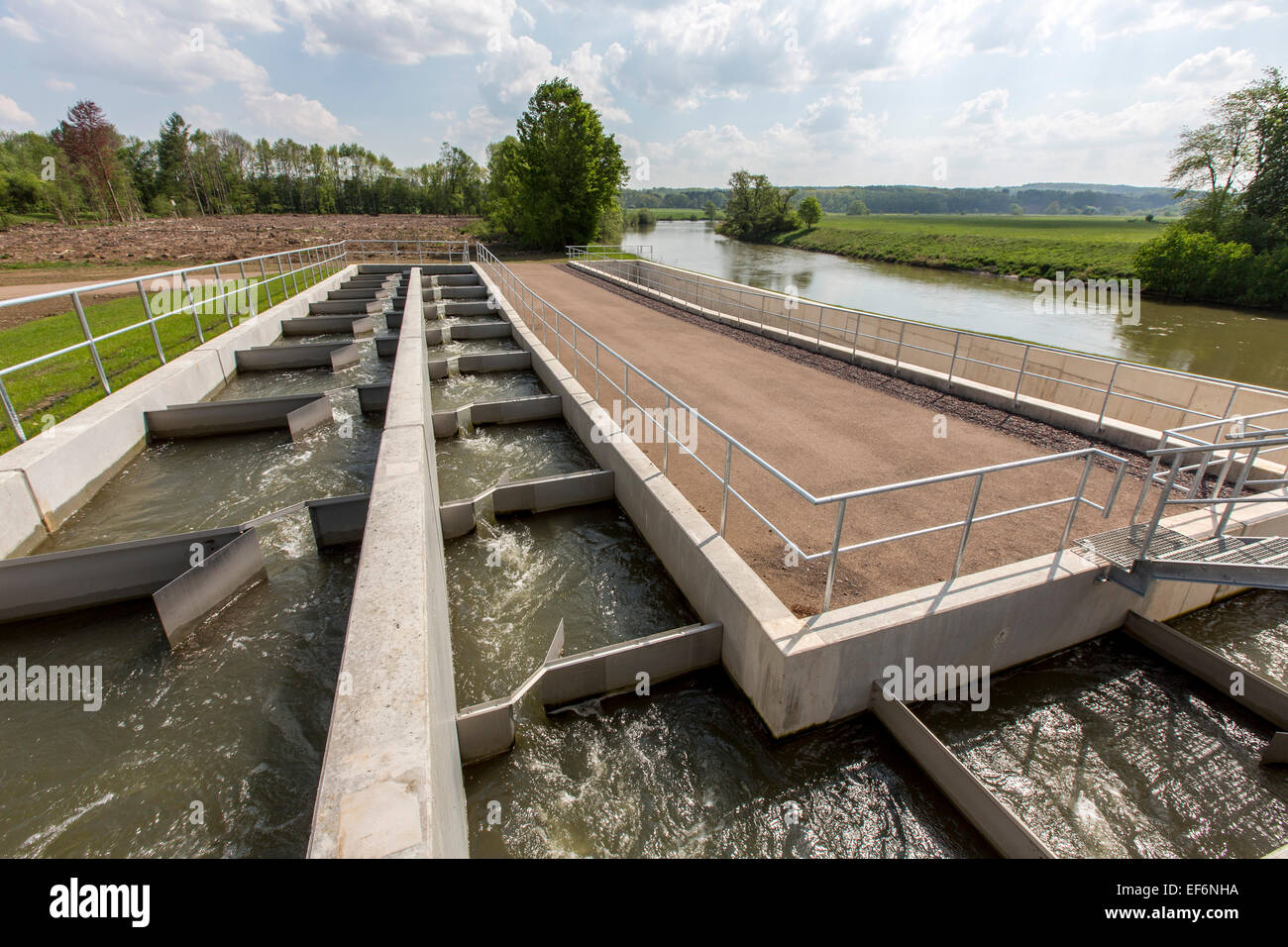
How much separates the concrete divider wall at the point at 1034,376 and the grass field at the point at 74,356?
1386 cm

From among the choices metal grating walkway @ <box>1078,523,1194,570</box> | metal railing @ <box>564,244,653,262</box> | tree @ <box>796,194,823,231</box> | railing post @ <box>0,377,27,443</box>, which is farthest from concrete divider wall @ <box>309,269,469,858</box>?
tree @ <box>796,194,823,231</box>

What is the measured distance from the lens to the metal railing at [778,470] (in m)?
4.78

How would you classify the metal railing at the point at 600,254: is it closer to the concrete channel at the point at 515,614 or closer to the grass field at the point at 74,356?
the grass field at the point at 74,356

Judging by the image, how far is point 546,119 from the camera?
143 ft

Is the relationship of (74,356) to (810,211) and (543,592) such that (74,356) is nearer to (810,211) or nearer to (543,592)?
(543,592)

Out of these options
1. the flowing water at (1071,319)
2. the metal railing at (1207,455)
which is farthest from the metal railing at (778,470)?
the flowing water at (1071,319)

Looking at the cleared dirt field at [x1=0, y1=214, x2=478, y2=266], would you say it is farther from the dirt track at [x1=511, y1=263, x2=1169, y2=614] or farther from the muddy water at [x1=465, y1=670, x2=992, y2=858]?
the muddy water at [x1=465, y1=670, x2=992, y2=858]

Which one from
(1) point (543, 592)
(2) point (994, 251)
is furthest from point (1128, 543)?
(2) point (994, 251)

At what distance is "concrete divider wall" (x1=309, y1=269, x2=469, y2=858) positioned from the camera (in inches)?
102

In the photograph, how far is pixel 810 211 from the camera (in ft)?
341

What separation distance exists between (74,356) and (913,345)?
2070 cm

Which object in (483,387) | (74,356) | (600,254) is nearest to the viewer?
(74,356)

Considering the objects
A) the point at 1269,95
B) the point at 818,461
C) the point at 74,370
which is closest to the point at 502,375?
the point at 74,370

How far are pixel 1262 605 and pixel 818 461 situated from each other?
17.1ft
